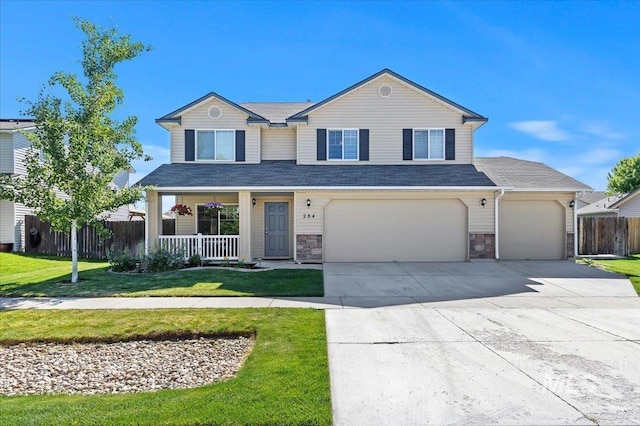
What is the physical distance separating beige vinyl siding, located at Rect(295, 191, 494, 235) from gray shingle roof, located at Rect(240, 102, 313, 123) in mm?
4203

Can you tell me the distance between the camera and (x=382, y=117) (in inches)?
615

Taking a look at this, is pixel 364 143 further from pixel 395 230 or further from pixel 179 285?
pixel 179 285

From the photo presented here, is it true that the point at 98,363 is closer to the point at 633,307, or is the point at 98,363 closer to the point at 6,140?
the point at 633,307

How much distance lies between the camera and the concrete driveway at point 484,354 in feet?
11.8

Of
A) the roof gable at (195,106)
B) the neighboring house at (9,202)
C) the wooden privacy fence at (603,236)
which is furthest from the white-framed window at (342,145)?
the wooden privacy fence at (603,236)

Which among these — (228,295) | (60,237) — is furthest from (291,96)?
(228,295)

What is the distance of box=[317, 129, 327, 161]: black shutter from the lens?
15.6 meters

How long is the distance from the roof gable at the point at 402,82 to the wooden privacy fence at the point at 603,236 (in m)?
7.73

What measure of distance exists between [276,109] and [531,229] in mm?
12179

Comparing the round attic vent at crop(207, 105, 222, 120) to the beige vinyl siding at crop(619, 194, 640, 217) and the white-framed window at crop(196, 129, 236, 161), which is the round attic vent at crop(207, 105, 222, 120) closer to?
the white-framed window at crop(196, 129, 236, 161)

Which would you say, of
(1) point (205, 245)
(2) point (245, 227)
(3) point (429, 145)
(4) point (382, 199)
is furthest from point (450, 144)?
(1) point (205, 245)

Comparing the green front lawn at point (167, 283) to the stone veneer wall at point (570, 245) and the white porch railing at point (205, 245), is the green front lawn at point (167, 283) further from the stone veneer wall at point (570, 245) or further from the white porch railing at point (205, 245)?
the stone veneer wall at point (570, 245)

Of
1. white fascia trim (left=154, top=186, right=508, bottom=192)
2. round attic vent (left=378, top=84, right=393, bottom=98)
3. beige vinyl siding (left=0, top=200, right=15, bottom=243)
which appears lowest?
beige vinyl siding (left=0, top=200, right=15, bottom=243)

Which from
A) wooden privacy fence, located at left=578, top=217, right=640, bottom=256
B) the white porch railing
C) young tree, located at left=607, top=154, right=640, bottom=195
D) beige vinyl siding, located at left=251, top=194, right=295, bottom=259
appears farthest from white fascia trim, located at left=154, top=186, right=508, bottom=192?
young tree, located at left=607, top=154, right=640, bottom=195
